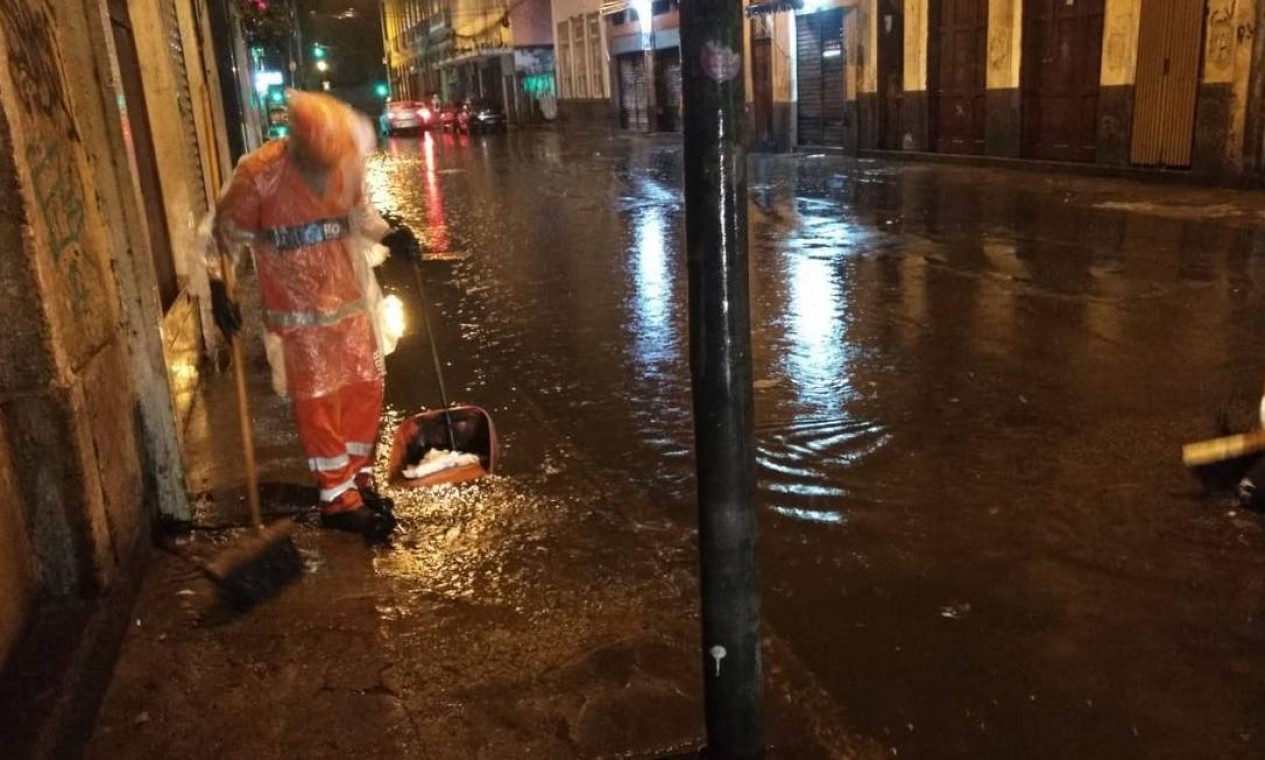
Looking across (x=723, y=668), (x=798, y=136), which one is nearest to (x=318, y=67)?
(x=798, y=136)

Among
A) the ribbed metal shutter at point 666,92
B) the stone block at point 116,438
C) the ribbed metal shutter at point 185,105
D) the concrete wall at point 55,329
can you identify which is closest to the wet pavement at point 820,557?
the stone block at point 116,438

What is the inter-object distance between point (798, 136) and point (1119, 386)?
63.6ft

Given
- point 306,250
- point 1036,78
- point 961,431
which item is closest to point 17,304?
point 306,250

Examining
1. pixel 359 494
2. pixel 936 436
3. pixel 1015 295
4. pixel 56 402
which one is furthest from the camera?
pixel 1015 295

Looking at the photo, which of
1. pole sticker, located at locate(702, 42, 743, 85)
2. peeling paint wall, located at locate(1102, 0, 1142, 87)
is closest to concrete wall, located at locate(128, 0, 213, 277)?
pole sticker, located at locate(702, 42, 743, 85)

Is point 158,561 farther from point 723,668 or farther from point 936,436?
point 936,436

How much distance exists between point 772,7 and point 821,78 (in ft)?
6.73

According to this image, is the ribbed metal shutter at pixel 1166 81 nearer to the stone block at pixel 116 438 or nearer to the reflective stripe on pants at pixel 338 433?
the reflective stripe on pants at pixel 338 433

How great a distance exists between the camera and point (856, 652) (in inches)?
125

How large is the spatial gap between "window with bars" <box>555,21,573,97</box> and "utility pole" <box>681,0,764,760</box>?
43.3m

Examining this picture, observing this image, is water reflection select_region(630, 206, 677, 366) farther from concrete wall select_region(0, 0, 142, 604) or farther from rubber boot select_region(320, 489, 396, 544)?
concrete wall select_region(0, 0, 142, 604)

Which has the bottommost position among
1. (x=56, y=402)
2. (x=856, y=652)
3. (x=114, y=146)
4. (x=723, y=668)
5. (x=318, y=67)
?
(x=856, y=652)

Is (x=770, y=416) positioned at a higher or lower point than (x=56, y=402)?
lower

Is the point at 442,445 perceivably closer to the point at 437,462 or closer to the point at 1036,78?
the point at 437,462
